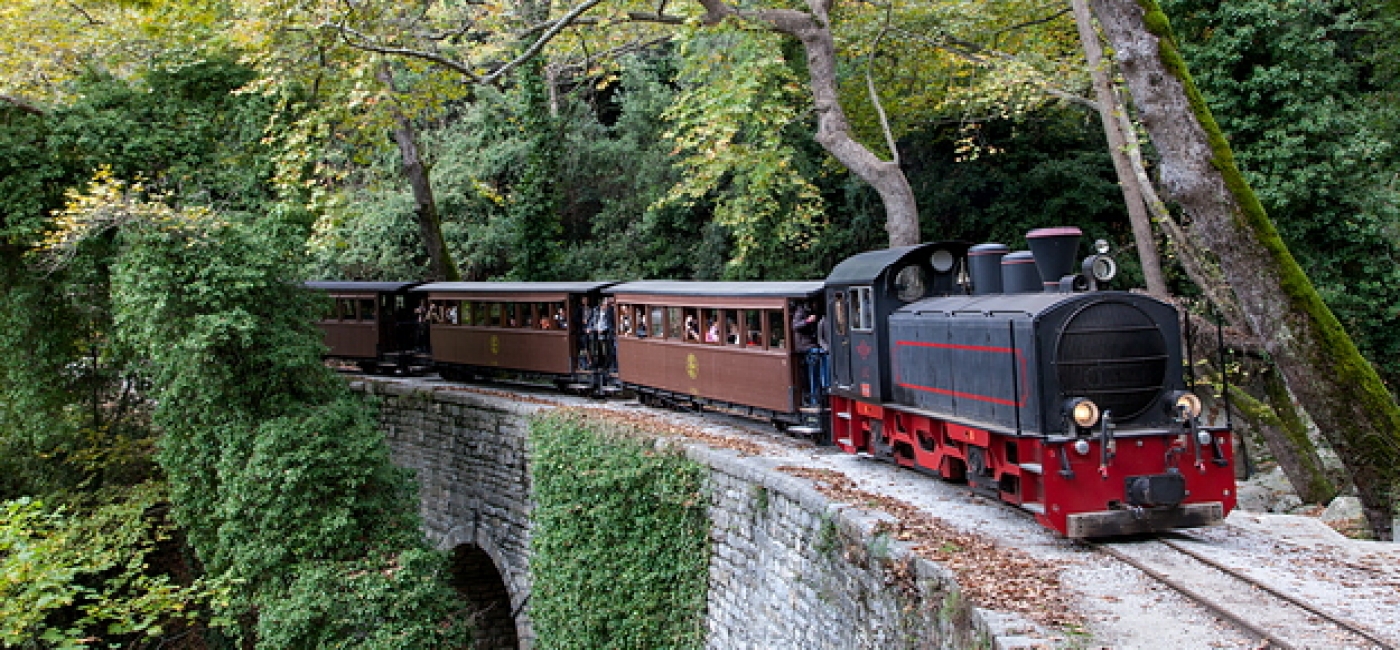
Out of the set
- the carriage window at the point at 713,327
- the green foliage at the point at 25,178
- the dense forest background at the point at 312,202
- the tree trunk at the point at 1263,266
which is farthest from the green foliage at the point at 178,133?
the tree trunk at the point at 1263,266

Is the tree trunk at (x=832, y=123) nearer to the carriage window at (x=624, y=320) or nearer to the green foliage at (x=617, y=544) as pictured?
the carriage window at (x=624, y=320)

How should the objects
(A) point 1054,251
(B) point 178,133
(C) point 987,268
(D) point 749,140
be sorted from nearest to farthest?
(A) point 1054,251
(C) point 987,268
(B) point 178,133
(D) point 749,140

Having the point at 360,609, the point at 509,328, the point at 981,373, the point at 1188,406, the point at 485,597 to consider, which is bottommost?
the point at 485,597

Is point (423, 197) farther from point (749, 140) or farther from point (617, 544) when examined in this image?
point (617, 544)

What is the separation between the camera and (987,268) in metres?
9.48

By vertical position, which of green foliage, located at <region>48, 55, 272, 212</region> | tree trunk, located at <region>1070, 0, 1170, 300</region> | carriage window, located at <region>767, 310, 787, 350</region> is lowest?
carriage window, located at <region>767, 310, 787, 350</region>

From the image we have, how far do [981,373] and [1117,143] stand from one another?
20.1ft

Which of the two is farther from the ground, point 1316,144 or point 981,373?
point 1316,144

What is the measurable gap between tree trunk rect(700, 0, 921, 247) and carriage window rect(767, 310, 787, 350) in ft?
8.57

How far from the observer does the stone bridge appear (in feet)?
22.4

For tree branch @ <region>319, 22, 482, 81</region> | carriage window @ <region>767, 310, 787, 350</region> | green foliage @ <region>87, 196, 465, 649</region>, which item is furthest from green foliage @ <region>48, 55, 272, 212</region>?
carriage window @ <region>767, 310, 787, 350</region>

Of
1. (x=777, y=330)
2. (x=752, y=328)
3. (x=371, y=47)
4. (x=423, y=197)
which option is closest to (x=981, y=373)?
(x=777, y=330)

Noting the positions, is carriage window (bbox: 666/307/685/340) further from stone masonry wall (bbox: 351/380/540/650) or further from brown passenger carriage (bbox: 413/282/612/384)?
brown passenger carriage (bbox: 413/282/612/384)

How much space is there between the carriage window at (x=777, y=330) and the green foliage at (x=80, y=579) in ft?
24.0
